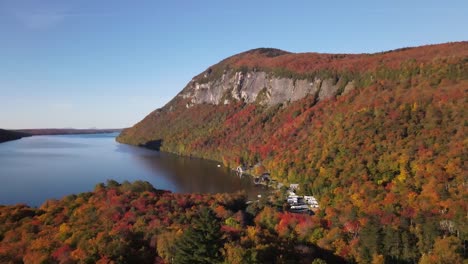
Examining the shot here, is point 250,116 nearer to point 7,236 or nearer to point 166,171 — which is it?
point 166,171

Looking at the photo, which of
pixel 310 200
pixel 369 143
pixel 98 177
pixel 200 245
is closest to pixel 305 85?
pixel 369 143

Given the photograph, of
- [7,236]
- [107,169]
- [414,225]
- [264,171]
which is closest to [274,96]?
[264,171]

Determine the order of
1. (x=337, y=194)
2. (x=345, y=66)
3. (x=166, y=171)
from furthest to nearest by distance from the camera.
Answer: (x=345, y=66), (x=166, y=171), (x=337, y=194)

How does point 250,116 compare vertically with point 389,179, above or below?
A: above

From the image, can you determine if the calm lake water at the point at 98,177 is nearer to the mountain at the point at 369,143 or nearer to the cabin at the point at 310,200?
the cabin at the point at 310,200

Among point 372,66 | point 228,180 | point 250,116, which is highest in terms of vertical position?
point 372,66

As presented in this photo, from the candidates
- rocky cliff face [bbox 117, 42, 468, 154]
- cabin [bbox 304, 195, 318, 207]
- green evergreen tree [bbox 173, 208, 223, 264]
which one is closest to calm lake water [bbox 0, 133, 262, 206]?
cabin [bbox 304, 195, 318, 207]

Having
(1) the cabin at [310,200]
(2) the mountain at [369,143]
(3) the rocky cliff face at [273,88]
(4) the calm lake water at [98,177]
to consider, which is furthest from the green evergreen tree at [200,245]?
(3) the rocky cliff face at [273,88]
